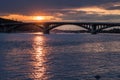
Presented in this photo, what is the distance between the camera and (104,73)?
32719mm

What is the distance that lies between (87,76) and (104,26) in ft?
504

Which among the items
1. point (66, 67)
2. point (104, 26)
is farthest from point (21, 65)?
point (104, 26)

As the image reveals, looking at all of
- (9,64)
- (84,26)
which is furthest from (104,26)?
(9,64)

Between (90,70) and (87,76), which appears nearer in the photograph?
(87,76)

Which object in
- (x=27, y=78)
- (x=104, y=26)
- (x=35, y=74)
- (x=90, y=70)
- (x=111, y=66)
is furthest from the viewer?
(x=104, y=26)

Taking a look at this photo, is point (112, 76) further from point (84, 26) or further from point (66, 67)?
point (84, 26)

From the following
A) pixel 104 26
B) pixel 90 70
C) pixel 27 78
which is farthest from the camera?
pixel 104 26

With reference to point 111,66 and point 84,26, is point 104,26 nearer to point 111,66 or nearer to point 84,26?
point 84,26

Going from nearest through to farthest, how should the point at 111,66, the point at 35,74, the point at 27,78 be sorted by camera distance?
the point at 27,78 → the point at 35,74 → the point at 111,66

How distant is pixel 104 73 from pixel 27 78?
5933mm

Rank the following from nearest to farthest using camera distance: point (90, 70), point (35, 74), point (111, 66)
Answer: point (35, 74)
point (90, 70)
point (111, 66)

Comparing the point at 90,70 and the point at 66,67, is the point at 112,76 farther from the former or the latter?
the point at 66,67

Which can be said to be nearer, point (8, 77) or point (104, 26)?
point (8, 77)

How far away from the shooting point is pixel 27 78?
30219 millimetres
